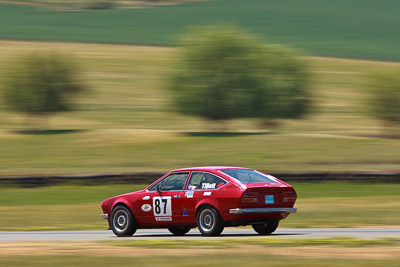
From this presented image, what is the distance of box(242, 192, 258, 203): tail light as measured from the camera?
1406 centimetres

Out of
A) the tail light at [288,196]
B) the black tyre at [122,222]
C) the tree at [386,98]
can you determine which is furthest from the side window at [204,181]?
the tree at [386,98]

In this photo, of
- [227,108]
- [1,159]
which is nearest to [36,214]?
[1,159]

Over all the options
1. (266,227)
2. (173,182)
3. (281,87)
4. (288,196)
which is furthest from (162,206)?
(281,87)

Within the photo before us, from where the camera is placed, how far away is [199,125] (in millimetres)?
56438

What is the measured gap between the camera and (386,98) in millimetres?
51250

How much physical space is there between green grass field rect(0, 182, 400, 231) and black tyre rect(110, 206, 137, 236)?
9.41 ft

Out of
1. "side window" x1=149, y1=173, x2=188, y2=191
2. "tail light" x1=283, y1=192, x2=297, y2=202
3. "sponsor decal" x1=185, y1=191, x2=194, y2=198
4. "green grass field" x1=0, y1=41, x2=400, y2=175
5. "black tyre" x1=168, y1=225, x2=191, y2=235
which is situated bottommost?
"green grass field" x1=0, y1=41, x2=400, y2=175

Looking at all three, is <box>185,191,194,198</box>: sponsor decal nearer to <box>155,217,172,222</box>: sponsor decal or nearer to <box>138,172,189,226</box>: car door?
<box>138,172,189,226</box>: car door

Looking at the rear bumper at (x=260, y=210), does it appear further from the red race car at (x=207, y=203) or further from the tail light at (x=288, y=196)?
the tail light at (x=288, y=196)

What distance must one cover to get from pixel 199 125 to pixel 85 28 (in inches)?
1133

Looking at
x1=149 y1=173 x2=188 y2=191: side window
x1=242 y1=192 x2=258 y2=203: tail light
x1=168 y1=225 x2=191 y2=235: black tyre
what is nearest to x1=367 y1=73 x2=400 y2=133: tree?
x1=168 y1=225 x2=191 y2=235: black tyre

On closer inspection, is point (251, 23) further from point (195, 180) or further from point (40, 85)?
point (195, 180)

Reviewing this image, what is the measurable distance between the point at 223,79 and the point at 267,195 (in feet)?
118

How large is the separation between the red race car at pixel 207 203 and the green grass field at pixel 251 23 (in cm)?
5591
